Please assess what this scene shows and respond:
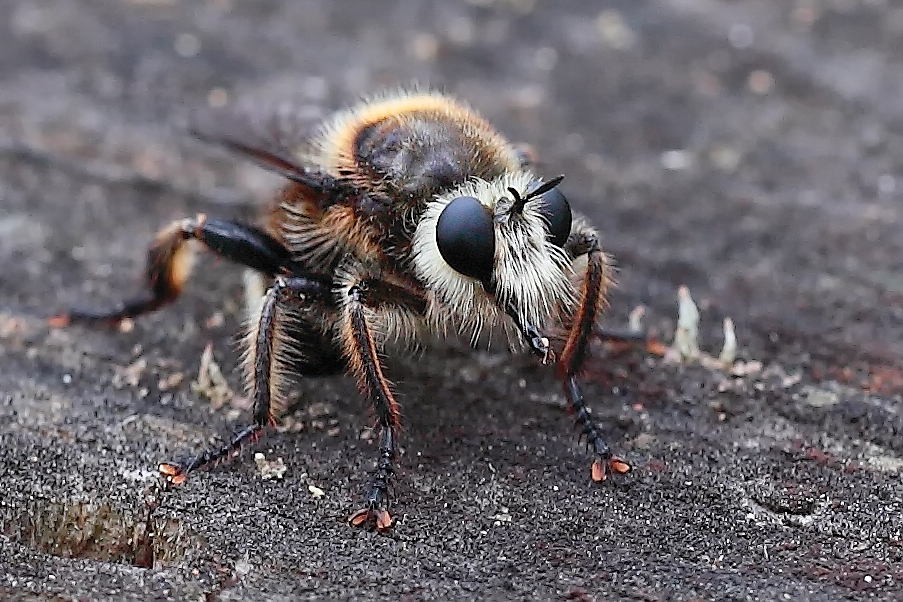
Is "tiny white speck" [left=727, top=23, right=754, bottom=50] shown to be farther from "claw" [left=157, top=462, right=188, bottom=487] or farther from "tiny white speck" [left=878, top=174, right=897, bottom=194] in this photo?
"claw" [left=157, top=462, right=188, bottom=487]

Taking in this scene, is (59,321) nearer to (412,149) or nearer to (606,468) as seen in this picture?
(412,149)

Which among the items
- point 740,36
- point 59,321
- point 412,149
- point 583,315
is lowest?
point 59,321

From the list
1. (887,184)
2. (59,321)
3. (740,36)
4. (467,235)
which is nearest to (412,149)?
(467,235)

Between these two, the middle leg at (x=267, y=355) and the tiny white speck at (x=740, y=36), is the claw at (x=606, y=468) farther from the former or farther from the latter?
the tiny white speck at (x=740, y=36)

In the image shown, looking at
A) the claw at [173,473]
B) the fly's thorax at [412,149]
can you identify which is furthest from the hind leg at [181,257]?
the claw at [173,473]

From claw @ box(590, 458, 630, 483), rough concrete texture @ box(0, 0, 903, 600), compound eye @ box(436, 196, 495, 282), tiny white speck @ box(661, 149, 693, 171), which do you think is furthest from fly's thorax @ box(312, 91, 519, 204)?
tiny white speck @ box(661, 149, 693, 171)
